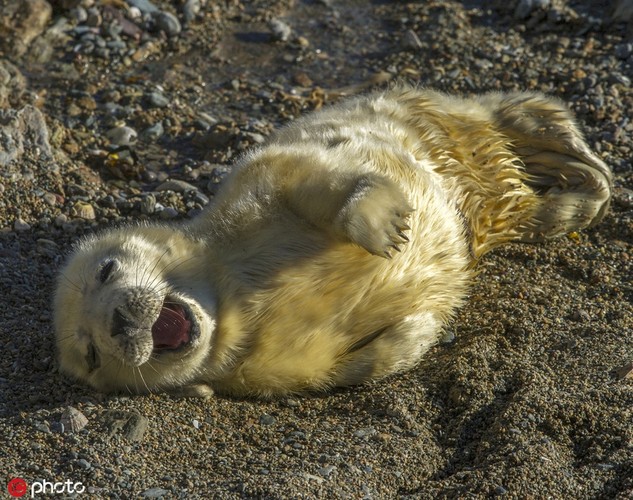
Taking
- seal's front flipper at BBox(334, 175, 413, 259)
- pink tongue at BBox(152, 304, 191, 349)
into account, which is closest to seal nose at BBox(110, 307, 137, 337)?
pink tongue at BBox(152, 304, 191, 349)

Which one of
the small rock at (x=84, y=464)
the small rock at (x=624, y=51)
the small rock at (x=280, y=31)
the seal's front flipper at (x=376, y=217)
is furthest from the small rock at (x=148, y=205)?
the small rock at (x=624, y=51)

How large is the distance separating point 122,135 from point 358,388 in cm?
279

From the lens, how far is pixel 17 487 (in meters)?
3.39

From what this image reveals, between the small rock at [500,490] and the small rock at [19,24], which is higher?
the small rock at [500,490]

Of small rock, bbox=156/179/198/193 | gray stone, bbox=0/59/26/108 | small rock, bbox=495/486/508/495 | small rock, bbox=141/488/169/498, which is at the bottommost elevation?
gray stone, bbox=0/59/26/108

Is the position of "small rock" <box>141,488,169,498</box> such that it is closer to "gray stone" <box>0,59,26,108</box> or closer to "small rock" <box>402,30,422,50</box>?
"gray stone" <box>0,59,26,108</box>

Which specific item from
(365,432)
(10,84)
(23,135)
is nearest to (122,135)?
(23,135)

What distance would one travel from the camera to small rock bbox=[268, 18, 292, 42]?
290 inches

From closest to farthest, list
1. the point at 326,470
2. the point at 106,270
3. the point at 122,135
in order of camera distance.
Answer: the point at 326,470, the point at 106,270, the point at 122,135

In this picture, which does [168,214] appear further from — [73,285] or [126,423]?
[126,423]

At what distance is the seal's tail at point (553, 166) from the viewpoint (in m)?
5.39

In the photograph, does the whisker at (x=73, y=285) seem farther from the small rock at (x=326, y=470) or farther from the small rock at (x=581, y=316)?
the small rock at (x=581, y=316)

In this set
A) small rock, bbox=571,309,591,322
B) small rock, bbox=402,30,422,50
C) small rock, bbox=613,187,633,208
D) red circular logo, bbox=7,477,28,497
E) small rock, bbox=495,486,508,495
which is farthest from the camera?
small rock, bbox=402,30,422,50

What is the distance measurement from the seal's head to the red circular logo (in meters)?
0.74
